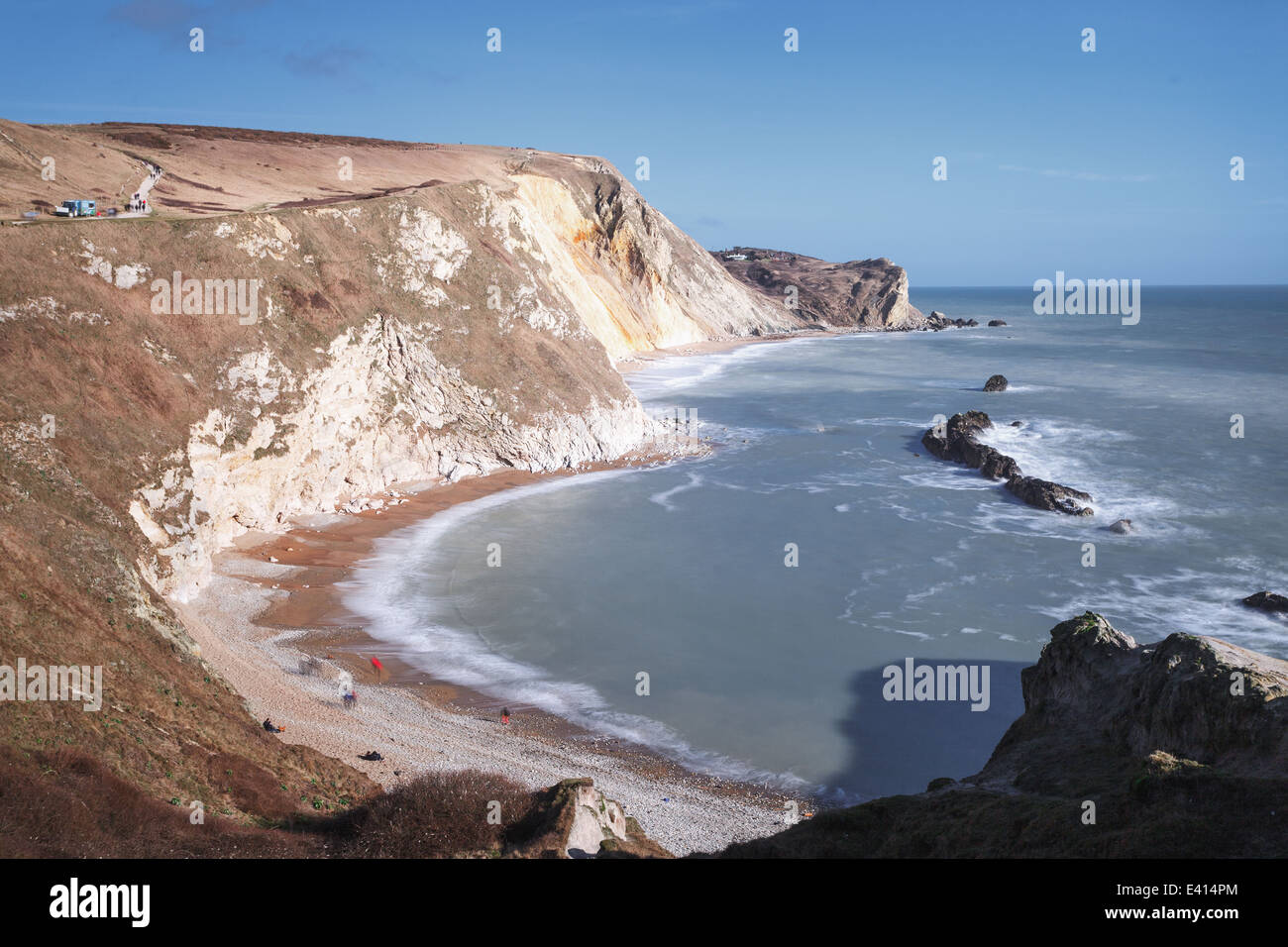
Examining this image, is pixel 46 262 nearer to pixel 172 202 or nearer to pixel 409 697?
pixel 172 202

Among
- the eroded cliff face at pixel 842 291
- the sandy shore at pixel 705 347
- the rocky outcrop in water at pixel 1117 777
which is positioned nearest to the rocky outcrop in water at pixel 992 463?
the rocky outcrop in water at pixel 1117 777

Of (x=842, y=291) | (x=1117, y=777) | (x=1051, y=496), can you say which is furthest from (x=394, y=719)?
(x=842, y=291)

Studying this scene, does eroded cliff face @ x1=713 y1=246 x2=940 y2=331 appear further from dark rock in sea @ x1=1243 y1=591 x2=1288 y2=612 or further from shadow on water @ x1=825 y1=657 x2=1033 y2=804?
shadow on water @ x1=825 y1=657 x2=1033 y2=804

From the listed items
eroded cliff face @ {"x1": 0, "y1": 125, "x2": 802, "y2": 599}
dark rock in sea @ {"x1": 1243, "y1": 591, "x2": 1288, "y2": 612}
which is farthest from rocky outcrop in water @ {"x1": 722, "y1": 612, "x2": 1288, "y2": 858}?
eroded cliff face @ {"x1": 0, "y1": 125, "x2": 802, "y2": 599}

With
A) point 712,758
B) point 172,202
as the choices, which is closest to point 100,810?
point 712,758

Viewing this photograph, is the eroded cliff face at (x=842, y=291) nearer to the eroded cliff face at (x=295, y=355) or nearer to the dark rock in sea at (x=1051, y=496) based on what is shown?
the eroded cliff face at (x=295, y=355)

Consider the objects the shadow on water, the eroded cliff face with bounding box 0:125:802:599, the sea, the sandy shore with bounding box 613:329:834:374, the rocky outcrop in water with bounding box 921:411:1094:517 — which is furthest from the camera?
the sandy shore with bounding box 613:329:834:374

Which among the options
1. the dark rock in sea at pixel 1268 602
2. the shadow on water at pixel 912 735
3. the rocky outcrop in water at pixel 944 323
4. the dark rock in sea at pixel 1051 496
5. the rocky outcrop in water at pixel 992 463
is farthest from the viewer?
the rocky outcrop in water at pixel 944 323
